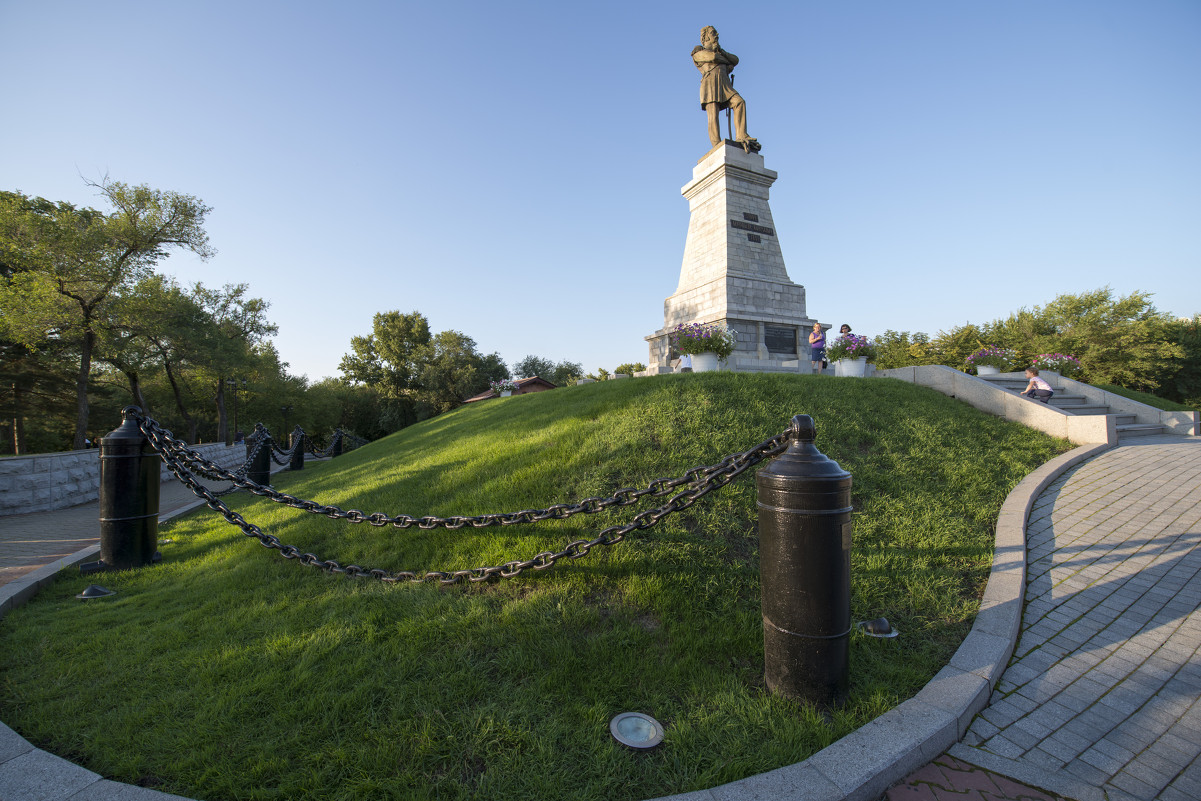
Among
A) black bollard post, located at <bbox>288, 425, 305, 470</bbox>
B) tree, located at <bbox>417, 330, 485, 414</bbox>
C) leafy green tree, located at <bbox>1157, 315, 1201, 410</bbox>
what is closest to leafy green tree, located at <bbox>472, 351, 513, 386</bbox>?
tree, located at <bbox>417, 330, 485, 414</bbox>

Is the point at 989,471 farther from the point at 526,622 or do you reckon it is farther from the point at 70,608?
the point at 70,608

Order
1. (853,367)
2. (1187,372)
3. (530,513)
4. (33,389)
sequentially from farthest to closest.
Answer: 1. (1187,372)
2. (33,389)
3. (853,367)
4. (530,513)

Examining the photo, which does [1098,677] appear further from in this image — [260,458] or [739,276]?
[739,276]

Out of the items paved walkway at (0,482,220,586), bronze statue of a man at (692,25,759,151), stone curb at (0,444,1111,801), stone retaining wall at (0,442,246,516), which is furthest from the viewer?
bronze statue of a man at (692,25,759,151)

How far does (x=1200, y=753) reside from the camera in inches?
90.0

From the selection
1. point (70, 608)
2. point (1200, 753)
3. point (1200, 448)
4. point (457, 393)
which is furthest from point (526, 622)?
point (457, 393)

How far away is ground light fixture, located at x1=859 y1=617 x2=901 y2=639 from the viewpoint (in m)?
3.11

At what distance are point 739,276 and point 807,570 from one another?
13.3 metres

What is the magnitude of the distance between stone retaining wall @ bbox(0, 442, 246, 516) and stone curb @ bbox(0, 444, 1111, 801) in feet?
31.9

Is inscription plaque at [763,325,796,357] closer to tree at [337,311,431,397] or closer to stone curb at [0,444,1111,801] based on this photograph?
stone curb at [0,444,1111,801]

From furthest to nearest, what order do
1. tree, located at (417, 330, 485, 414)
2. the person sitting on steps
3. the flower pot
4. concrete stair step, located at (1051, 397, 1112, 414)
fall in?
tree, located at (417, 330, 485, 414)
the flower pot
concrete stair step, located at (1051, 397, 1112, 414)
the person sitting on steps

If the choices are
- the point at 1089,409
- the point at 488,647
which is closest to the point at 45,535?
the point at 488,647

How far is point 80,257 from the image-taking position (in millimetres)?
18516

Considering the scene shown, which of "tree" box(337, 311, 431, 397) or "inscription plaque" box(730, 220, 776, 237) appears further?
"tree" box(337, 311, 431, 397)
